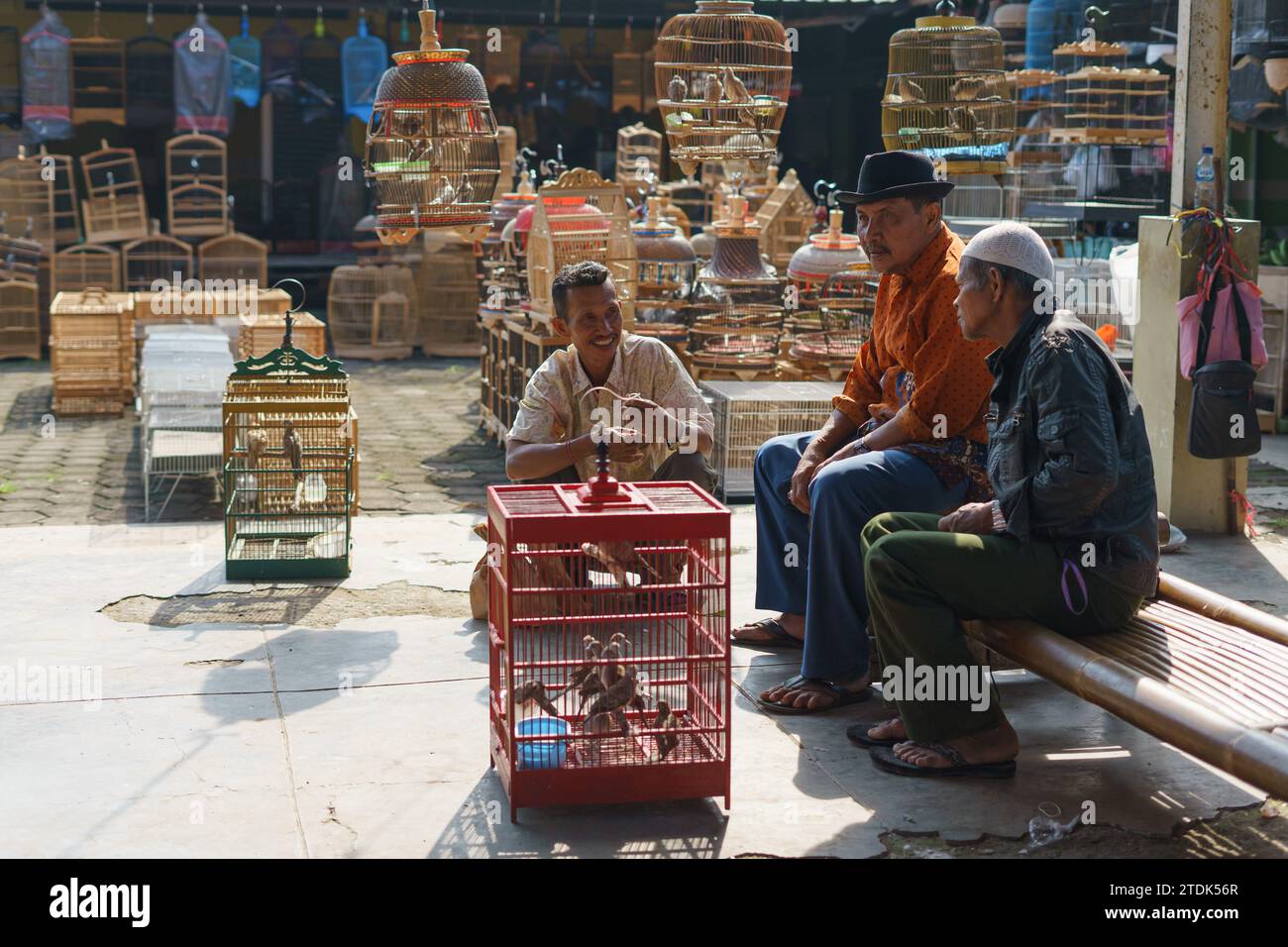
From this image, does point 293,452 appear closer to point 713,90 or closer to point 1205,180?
point 713,90

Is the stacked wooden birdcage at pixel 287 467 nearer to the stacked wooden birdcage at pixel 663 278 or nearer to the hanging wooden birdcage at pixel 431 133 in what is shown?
the hanging wooden birdcage at pixel 431 133

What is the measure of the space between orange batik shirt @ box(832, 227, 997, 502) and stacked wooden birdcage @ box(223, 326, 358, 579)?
2363mm

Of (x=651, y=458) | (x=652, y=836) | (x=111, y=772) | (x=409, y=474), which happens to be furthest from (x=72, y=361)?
(x=652, y=836)

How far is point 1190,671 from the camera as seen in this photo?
3.24 m

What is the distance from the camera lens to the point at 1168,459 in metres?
6.30

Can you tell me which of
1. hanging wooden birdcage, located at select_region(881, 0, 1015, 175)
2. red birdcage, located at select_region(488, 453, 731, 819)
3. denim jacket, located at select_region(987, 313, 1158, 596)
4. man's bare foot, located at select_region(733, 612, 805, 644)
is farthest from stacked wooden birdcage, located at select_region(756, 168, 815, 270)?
red birdcage, located at select_region(488, 453, 731, 819)

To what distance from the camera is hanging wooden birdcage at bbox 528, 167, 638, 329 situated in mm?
7734

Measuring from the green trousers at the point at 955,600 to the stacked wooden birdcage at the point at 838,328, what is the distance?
188 inches

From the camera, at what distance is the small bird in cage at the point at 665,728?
3.42 meters

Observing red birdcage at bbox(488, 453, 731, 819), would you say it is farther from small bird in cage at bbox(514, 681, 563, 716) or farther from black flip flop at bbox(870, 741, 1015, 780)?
black flip flop at bbox(870, 741, 1015, 780)

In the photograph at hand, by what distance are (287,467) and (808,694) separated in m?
3.12

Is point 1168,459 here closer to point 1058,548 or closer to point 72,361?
point 1058,548

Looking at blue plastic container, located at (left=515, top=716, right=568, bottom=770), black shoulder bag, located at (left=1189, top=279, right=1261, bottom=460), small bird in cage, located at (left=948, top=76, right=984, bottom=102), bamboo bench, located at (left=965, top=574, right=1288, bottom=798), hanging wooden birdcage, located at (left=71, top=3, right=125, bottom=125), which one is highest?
hanging wooden birdcage, located at (left=71, top=3, right=125, bottom=125)

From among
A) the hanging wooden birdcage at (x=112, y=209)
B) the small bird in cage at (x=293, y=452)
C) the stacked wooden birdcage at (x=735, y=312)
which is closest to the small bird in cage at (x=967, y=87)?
the stacked wooden birdcage at (x=735, y=312)
